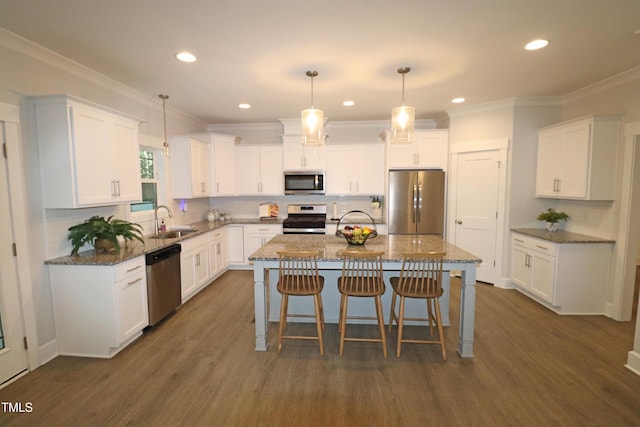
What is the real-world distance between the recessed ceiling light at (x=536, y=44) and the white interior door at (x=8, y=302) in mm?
4372

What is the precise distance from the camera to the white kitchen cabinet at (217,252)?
15.7 feet

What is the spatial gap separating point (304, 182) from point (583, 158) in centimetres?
390

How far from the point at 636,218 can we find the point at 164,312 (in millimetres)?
5388

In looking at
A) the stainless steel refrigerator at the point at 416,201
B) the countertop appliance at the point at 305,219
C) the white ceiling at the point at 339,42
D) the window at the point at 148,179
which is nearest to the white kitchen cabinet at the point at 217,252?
the window at the point at 148,179

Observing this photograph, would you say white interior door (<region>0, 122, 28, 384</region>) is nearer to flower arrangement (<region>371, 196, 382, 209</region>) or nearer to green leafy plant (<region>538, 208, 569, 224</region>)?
flower arrangement (<region>371, 196, 382, 209</region>)

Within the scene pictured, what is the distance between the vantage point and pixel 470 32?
2391mm

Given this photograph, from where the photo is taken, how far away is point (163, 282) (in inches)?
134

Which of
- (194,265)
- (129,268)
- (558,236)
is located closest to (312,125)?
(129,268)

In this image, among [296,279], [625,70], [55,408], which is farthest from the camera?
[625,70]

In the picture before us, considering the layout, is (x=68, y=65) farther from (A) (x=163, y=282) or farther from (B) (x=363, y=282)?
(B) (x=363, y=282)

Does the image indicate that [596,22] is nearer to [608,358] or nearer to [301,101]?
[608,358]

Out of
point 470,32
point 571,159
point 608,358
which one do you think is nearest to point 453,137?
point 571,159

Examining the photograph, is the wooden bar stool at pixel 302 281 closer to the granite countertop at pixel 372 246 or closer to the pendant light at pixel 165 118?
the granite countertop at pixel 372 246

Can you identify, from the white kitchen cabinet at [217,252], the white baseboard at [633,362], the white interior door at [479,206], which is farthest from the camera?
the white kitchen cabinet at [217,252]
